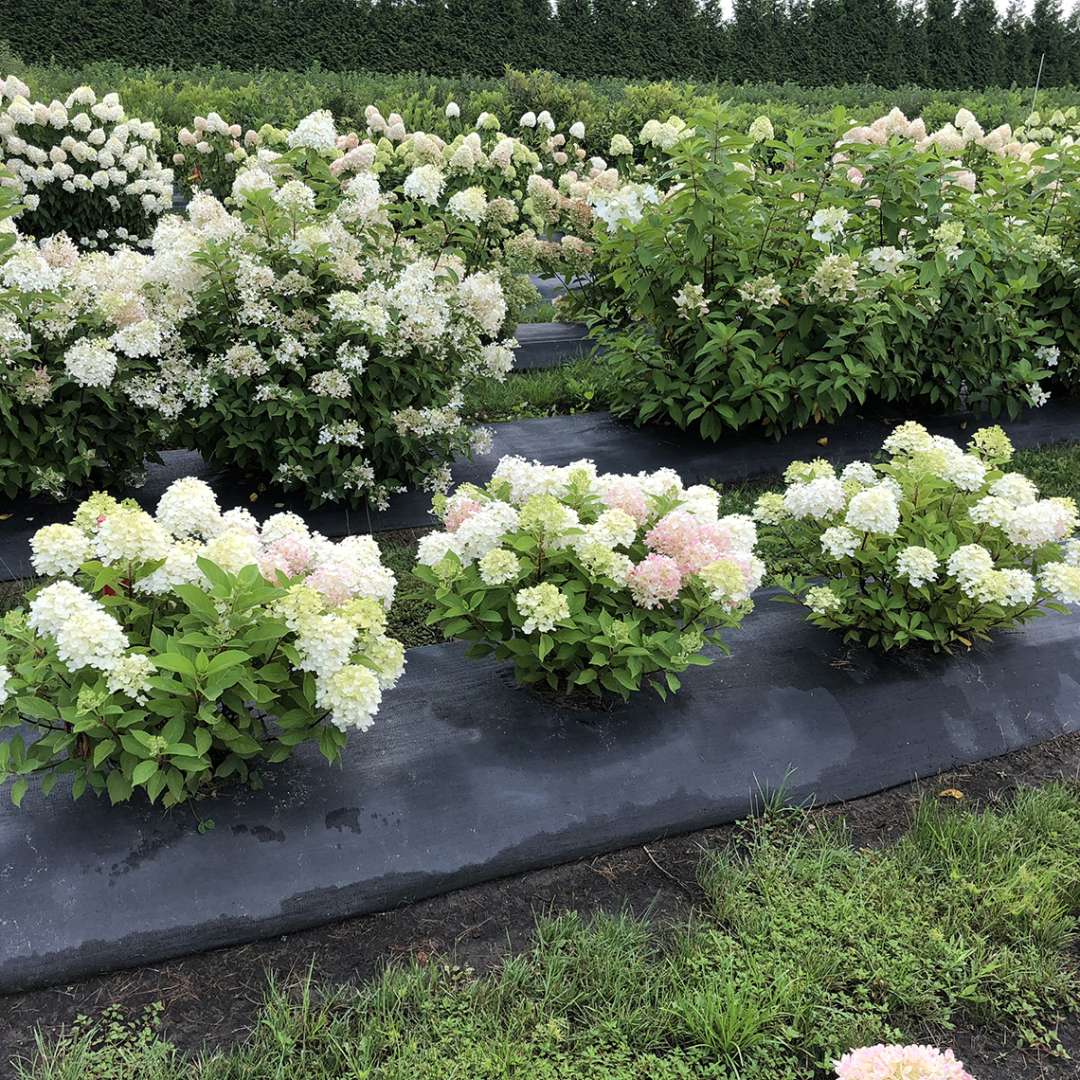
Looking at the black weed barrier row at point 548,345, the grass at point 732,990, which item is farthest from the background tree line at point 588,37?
the grass at point 732,990

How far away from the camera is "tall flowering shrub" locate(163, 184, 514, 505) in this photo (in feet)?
11.7

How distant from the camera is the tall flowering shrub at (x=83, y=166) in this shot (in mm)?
6641

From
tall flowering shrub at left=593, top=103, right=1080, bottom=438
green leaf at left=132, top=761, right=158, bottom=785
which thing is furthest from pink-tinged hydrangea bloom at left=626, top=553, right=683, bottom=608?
tall flowering shrub at left=593, top=103, right=1080, bottom=438

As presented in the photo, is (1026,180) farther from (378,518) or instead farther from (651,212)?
(378,518)

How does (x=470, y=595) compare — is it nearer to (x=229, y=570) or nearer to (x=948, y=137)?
(x=229, y=570)

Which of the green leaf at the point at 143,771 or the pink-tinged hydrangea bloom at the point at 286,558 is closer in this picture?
the green leaf at the point at 143,771

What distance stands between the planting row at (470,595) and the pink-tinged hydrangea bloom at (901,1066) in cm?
111

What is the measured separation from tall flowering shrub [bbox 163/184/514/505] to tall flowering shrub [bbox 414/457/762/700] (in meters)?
1.22

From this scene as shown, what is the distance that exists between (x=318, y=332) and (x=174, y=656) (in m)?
1.94

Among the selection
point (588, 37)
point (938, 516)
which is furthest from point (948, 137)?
point (588, 37)

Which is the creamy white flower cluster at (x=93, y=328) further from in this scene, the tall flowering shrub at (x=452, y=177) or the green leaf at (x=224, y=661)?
the green leaf at (x=224, y=661)

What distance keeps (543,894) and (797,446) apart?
2.98 metres

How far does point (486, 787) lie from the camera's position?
2428mm

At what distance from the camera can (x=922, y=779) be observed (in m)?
2.73
